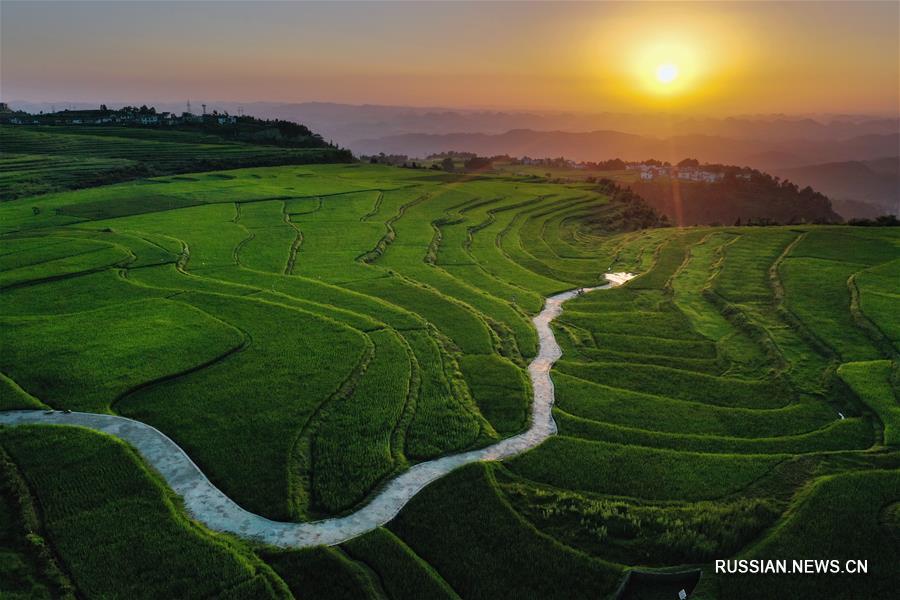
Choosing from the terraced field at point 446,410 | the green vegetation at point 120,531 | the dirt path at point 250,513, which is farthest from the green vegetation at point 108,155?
the green vegetation at point 120,531

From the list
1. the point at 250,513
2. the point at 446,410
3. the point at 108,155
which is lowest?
the point at 250,513

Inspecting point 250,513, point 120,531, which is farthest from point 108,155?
point 250,513

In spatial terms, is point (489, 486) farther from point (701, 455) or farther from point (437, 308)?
point (437, 308)

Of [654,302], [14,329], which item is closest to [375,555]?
[14,329]

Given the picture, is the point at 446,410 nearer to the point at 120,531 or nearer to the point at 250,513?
the point at 250,513

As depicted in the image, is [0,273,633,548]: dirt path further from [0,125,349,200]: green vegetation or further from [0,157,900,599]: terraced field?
[0,125,349,200]: green vegetation

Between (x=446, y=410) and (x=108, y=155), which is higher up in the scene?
(x=108, y=155)

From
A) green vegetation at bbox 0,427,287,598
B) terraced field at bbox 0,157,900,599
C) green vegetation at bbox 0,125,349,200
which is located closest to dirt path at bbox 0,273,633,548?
terraced field at bbox 0,157,900,599
